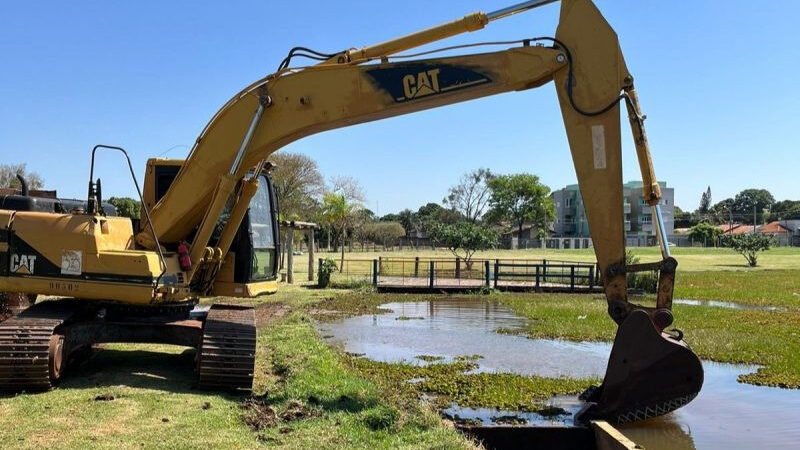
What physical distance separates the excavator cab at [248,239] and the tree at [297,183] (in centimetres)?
3397

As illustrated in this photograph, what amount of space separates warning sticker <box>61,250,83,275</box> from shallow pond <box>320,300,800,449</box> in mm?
4698

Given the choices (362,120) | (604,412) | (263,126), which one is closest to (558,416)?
(604,412)

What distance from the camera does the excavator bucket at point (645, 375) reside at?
273 inches

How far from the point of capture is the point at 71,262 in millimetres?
8016

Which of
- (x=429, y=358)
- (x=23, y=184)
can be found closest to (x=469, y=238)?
(x=429, y=358)

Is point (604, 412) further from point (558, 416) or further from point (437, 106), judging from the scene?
point (437, 106)

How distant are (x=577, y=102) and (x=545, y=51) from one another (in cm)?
68

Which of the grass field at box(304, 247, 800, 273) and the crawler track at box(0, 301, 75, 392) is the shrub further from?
the crawler track at box(0, 301, 75, 392)

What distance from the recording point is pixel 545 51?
25.1 ft

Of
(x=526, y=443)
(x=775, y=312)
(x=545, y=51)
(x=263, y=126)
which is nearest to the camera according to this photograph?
(x=526, y=443)

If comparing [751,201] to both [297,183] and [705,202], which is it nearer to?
[705,202]

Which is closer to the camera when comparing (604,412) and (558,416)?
(604,412)

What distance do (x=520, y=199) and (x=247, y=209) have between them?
95565mm

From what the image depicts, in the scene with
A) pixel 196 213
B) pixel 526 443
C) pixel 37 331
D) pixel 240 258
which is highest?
pixel 196 213
